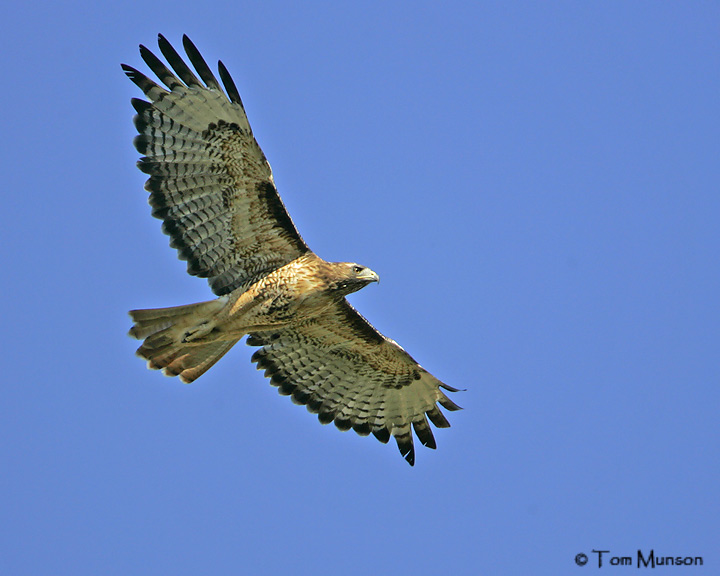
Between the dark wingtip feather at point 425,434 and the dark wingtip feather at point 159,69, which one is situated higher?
the dark wingtip feather at point 159,69

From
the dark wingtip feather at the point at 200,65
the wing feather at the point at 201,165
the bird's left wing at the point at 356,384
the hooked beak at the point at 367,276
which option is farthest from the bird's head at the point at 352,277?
the dark wingtip feather at the point at 200,65

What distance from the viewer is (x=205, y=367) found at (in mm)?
12516

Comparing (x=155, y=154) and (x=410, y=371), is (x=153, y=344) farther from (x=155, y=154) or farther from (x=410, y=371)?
(x=410, y=371)

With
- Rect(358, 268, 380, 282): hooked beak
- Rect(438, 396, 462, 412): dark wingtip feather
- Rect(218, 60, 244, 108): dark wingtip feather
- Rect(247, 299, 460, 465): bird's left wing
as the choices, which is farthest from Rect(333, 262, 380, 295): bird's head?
Rect(438, 396, 462, 412): dark wingtip feather

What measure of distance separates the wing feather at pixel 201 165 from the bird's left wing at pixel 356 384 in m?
1.80

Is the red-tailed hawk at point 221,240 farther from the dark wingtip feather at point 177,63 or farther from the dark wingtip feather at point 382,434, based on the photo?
the dark wingtip feather at point 382,434

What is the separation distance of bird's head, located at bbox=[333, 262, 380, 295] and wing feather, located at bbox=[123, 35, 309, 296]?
61cm

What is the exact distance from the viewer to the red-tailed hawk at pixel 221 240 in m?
11.5

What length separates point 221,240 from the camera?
12.0m

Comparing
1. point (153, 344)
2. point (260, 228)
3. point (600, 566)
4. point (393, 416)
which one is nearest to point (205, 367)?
point (153, 344)

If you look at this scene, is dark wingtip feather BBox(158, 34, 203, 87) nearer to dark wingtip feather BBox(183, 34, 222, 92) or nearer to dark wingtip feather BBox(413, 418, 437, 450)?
dark wingtip feather BBox(183, 34, 222, 92)

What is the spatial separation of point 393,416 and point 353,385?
65cm

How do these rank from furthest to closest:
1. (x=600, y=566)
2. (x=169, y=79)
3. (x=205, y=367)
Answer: (x=600, y=566), (x=205, y=367), (x=169, y=79)

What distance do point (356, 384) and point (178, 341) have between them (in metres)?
2.63
